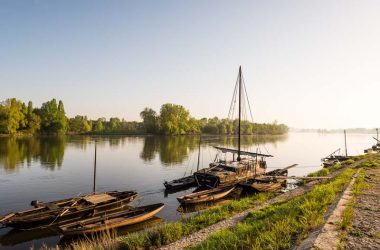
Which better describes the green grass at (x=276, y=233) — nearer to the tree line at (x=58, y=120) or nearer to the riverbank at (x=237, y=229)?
the riverbank at (x=237, y=229)

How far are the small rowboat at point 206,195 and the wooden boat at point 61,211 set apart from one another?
5.93 metres

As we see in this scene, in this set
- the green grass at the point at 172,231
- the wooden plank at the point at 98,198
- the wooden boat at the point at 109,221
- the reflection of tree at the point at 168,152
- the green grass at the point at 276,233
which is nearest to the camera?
the green grass at the point at 276,233

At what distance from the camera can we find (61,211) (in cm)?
2466

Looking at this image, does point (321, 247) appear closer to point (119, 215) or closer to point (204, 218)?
point (204, 218)

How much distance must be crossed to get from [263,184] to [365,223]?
2161 centimetres

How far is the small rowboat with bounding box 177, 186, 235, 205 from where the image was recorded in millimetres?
29142

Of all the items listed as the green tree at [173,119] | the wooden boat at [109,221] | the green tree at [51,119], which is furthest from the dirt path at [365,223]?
the green tree at [51,119]

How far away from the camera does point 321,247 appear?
1030 centimetres

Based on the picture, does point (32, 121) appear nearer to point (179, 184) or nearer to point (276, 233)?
point (179, 184)

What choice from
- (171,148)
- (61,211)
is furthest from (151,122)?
(61,211)

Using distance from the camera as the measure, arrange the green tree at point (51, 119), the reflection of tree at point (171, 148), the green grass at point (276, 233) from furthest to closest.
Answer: the green tree at point (51, 119)
the reflection of tree at point (171, 148)
the green grass at point (276, 233)

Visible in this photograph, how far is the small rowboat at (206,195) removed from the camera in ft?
95.6

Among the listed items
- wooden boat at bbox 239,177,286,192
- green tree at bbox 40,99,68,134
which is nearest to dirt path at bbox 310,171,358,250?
wooden boat at bbox 239,177,286,192

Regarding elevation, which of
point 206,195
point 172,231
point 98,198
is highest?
point 172,231
